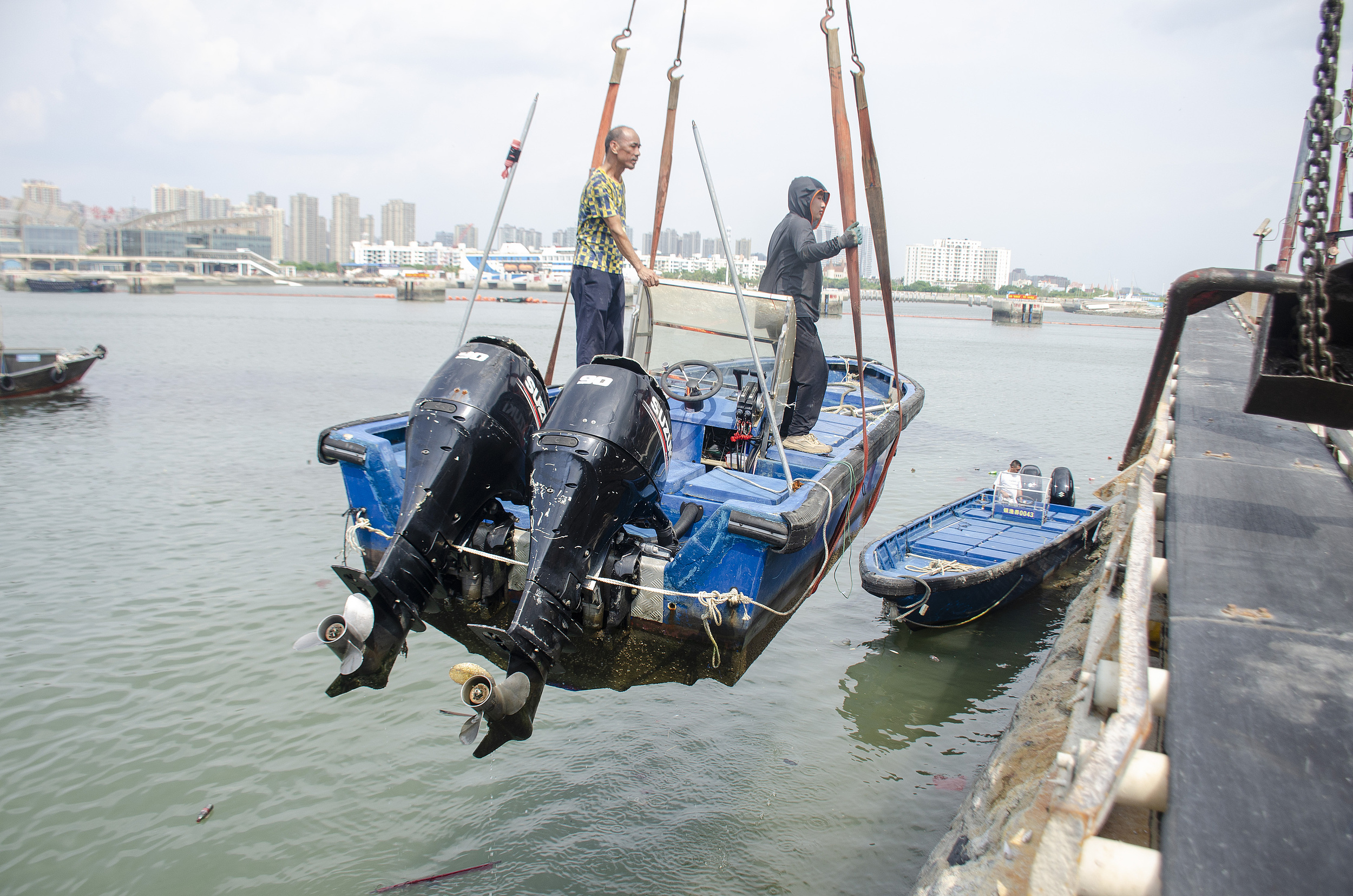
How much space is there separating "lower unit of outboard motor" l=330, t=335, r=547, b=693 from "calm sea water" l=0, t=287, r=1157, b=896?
4.80 ft

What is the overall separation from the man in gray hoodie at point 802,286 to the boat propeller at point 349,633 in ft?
12.7

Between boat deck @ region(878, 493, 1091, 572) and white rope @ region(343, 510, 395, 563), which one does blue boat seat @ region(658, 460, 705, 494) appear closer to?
white rope @ region(343, 510, 395, 563)

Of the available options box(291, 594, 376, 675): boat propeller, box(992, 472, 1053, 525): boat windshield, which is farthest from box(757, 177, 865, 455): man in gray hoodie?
box(291, 594, 376, 675): boat propeller

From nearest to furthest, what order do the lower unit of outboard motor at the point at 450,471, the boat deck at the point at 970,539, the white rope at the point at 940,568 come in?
1. the lower unit of outboard motor at the point at 450,471
2. the white rope at the point at 940,568
3. the boat deck at the point at 970,539

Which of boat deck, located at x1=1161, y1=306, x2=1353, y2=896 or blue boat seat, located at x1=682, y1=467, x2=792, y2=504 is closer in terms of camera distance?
boat deck, located at x1=1161, y1=306, x2=1353, y2=896

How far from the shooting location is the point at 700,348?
263 inches

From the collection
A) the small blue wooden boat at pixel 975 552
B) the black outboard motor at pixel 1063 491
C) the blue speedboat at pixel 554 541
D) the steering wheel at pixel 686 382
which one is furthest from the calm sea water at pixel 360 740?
the steering wheel at pixel 686 382

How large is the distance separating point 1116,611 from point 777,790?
2.63m

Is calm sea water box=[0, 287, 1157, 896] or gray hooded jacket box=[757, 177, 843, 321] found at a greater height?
gray hooded jacket box=[757, 177, 843, 321]

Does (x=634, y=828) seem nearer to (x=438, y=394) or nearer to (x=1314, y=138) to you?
(x=438, y=394)

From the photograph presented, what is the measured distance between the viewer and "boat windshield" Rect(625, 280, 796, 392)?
6500mm

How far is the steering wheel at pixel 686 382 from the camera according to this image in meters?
6.40

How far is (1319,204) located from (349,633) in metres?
3.92

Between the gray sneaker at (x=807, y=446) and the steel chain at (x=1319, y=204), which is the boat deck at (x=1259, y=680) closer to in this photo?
the steel chain at (x=1319, y=204)
